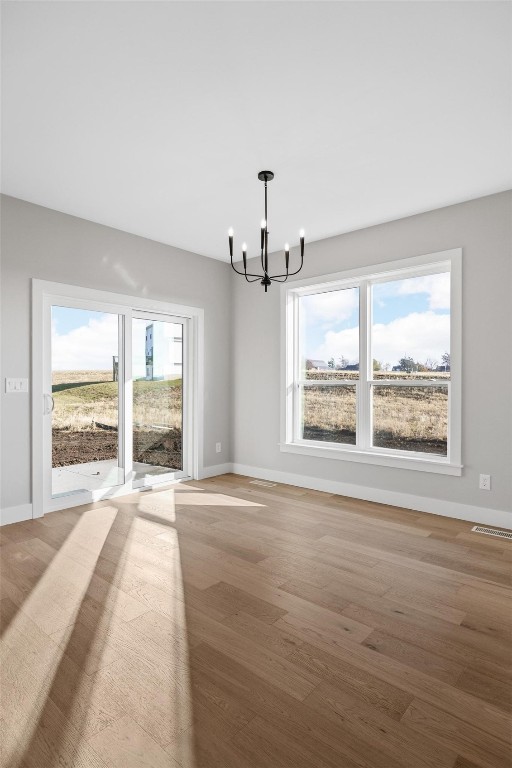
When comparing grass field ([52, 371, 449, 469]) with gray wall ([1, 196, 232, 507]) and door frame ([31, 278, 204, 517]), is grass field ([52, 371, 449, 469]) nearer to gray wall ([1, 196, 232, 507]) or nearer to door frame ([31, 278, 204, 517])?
door frame ([31, 278, 204, 517])

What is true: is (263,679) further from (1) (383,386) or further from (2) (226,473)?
(2) (226,473)

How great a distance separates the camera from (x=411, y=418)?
413 centimetres

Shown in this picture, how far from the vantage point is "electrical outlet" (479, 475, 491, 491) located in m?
3.57

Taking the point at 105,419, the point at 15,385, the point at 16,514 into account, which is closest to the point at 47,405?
the point at 15,385

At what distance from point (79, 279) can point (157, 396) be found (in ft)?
5.00

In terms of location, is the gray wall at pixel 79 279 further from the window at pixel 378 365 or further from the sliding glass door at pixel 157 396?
the window at pixel 378 365

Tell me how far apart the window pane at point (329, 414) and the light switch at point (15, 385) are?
113 inches

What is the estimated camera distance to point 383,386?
170 inches

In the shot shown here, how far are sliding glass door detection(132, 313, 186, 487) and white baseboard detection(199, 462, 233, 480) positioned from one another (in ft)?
0.80

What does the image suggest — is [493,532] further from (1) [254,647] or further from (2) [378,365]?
(1) [254,647]

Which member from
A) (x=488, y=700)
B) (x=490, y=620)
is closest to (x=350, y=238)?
(x=490, y=620)

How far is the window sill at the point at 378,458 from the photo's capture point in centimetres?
381

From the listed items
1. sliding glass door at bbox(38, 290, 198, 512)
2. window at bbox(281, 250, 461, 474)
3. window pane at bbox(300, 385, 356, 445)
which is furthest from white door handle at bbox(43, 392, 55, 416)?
window pane at bbox(300, 385, 356, 445)

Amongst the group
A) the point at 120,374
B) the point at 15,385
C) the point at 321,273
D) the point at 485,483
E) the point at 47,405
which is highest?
the point at 321,273
